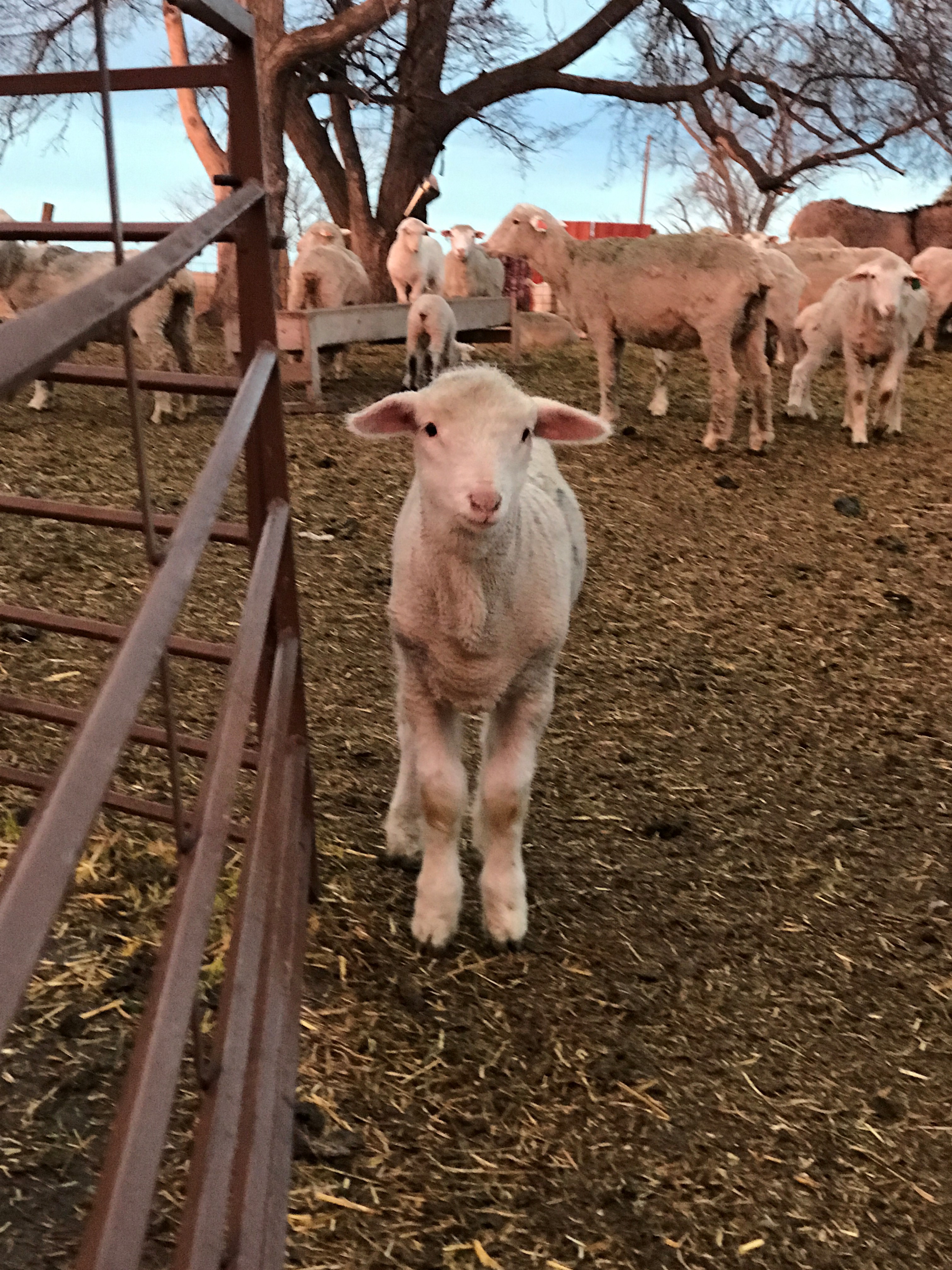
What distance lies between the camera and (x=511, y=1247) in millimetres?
1774

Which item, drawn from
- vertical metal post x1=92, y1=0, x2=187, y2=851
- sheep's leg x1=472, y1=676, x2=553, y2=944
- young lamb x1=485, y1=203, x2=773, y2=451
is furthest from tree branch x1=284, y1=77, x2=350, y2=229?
vertical metal post x1=92, y1=0, x2=187, y2=851

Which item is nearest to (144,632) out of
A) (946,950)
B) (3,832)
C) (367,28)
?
(3,832)

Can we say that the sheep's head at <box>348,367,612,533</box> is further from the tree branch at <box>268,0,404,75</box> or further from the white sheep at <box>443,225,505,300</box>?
the white sheep at <box>443,225,505,300</box>

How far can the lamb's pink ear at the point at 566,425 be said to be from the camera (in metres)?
2.35

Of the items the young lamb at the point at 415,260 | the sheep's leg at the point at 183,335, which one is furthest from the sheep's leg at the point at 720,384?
the sheep's leg at the point at 183,335

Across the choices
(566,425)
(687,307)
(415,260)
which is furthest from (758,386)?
(566,425)

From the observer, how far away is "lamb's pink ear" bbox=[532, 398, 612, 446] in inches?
92.4

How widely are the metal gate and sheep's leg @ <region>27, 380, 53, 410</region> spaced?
524 centimetres

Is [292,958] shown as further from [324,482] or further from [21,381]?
[324,482]

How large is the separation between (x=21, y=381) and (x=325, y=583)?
3968 mm

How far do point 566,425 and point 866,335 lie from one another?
585cm

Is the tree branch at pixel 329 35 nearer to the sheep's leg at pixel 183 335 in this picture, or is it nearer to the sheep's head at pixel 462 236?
the sheep's head at pixel 462 236

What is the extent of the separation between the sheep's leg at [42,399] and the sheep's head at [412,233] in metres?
3.85

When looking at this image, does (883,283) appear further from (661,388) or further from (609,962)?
(609,962)
